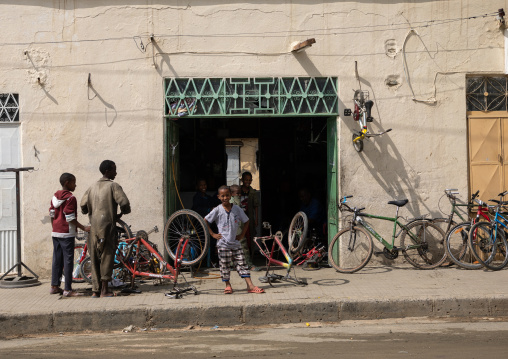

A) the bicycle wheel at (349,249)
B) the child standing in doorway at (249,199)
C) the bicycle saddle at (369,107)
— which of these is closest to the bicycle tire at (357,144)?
the bicycle saddle at (369,107)

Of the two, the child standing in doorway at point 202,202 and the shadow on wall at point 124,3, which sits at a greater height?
the shadow on wall at point 124,3

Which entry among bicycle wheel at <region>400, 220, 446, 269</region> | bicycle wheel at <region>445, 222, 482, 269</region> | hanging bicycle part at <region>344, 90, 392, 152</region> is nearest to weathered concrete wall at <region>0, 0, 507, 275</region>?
hanging bicycle part at <region>344, 90, 392, 152</region>

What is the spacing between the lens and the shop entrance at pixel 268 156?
13.3 m

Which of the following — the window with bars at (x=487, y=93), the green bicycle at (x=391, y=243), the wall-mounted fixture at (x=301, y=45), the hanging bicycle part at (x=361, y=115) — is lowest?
the green bicycle at (x=391, y=243)

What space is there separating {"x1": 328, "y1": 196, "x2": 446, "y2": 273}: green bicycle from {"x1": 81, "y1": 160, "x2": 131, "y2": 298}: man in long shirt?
11.3 feet

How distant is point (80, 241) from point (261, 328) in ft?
12.8

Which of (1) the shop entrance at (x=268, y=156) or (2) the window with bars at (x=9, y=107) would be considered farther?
(1) the shop entrance at (x=268, y=156)

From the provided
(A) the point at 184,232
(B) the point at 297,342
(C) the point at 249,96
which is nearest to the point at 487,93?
(C) the point at 249,96

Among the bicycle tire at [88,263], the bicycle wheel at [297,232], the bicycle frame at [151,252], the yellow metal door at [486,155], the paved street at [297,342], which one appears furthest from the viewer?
the yellow metal door at [486,155]

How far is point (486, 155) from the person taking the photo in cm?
1003

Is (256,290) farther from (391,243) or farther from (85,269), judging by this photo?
(391,243)

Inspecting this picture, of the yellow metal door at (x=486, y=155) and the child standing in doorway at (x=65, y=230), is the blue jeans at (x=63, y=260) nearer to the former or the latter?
the child standing in doorway at (x=65, y=230)

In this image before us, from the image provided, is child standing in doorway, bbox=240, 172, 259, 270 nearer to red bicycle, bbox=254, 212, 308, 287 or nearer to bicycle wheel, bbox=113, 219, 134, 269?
red bicycle, bbox=254, 212, 308, 287

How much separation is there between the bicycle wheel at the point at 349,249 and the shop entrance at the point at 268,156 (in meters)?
3.04
